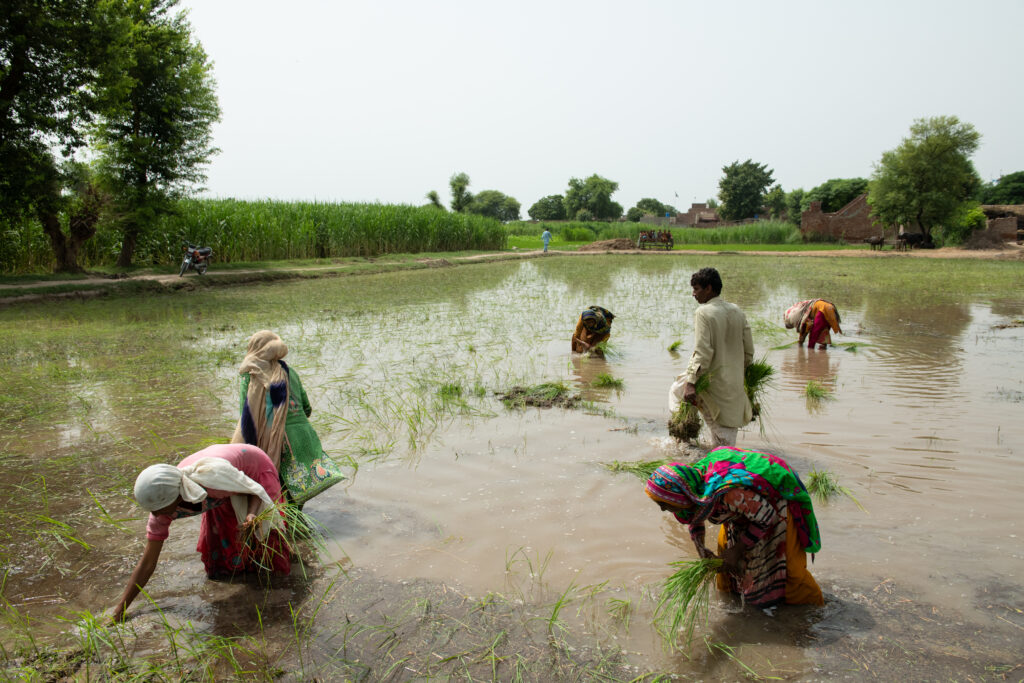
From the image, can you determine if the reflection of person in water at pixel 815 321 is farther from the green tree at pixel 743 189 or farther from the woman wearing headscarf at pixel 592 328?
the green tree at pixel 743 189

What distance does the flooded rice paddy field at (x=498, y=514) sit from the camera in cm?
272

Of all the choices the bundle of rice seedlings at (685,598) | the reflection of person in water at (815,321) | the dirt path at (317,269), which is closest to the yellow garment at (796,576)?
the bundle of rice seedlings at (685,598)

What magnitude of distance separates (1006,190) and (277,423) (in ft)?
225

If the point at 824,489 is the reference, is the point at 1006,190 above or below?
above

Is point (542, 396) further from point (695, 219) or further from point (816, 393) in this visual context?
point (695, 219)

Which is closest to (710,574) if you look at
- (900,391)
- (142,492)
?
(142,492)

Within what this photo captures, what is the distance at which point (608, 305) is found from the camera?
1314cm

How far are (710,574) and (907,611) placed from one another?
0.95 m

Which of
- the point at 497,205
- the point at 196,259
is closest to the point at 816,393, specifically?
the point at 196,259

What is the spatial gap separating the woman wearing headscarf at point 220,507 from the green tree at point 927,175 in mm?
38591

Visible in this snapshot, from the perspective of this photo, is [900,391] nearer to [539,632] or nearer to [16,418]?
[539,632]

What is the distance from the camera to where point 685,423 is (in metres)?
5.09

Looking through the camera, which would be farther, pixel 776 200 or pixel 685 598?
pixel 776 200

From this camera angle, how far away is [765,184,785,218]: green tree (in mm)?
63625
